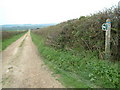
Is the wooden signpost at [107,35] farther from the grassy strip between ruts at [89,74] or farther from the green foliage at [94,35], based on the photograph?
the grassy strip between ruts at [89,74]

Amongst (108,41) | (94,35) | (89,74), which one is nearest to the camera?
(89,74)

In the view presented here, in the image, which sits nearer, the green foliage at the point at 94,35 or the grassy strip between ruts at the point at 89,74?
the grassy strip between ruts at the point at 89,74

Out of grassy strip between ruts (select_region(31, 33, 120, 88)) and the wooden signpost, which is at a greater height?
the wooden signpost

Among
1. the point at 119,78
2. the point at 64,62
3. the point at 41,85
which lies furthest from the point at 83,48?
the point at 41,85

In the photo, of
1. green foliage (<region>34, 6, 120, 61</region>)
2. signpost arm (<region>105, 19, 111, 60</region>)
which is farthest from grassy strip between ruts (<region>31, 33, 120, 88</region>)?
green foliage (<region>34, 6, 120, 61</region>)

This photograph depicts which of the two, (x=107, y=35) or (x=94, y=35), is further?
(x=94, y=35)

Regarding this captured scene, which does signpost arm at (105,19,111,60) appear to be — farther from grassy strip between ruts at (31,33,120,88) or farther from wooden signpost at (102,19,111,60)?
grassy strip between ruts at (31,33,120,88)

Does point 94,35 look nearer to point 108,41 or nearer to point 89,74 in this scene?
point 108,41

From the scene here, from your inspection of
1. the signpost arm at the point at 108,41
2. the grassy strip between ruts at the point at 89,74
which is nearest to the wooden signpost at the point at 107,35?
the signpost arm at the point at 108,41

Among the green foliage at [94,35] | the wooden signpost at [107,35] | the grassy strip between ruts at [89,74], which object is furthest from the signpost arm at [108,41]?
the grassy strip between ruts at [89,74]

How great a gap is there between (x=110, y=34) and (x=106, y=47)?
0.60 m

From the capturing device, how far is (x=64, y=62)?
5.18 m

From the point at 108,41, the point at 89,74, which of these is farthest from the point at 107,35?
the point at 89,74

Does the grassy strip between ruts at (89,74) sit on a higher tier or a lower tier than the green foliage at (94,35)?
lower
